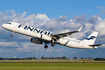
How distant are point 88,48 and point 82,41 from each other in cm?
442

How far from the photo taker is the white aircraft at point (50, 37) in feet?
198

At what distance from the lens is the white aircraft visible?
60284mm

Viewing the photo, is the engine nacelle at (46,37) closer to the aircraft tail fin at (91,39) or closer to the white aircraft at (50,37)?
the white aircraft at (50,37)

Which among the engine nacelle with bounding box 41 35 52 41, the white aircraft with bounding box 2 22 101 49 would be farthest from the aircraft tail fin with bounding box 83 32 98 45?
the engine nacelle with bounding box 41 35 52 41

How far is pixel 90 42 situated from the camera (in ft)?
271

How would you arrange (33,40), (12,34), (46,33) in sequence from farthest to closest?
(33,40) → (46,33) → (12,34)

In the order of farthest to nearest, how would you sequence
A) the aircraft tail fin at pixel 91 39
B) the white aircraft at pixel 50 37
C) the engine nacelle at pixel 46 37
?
1. the aircraft tail fin at pixel 91 39
2. the engine nacelle at pixel 46 37
3. the white aircraft at pixel 50 37

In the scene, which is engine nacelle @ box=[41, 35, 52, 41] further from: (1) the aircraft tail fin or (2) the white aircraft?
(1) the aircraft tail fin

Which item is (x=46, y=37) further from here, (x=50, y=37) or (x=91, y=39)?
(x=91, y=39)

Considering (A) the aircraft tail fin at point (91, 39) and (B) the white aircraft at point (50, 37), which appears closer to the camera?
(B) the white aircraft at point (50, 37)

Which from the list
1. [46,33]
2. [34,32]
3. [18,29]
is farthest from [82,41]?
[18,29]

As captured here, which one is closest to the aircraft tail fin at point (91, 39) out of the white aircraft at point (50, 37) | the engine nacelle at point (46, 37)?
the white aircraft at point (50, 37)

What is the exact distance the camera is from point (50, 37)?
2662 inches

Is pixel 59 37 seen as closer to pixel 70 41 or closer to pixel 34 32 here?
pixel 70 41
